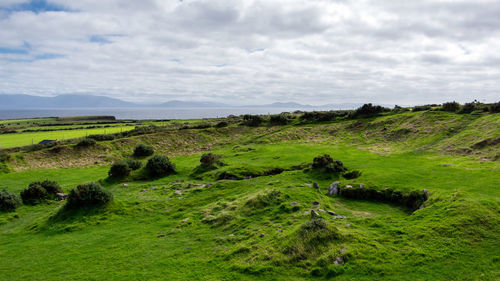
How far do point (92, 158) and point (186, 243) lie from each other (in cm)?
3623

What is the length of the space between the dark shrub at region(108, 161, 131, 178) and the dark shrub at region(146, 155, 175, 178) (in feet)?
8.60

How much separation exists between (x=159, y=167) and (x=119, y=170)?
14.8 ft

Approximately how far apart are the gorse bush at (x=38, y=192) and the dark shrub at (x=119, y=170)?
614 centimetres

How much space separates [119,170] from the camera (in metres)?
32.3

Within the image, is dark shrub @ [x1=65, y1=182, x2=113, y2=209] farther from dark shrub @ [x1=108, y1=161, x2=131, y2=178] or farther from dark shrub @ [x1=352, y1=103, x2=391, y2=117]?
dark shrub @ [x1=352, y1=103, x2=391, y2=117]

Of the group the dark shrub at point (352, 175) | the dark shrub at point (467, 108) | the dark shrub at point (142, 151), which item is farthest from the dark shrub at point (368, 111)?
the dark shrub at point (142, 151)

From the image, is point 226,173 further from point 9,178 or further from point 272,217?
point 9,178

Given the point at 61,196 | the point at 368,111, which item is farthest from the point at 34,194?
the point at 368,111

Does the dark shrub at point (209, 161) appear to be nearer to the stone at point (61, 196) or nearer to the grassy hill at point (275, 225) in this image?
the grassy hill at point (275, 225)

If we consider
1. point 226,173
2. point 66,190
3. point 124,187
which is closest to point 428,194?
point 226,173

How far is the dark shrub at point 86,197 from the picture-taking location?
21.8 m

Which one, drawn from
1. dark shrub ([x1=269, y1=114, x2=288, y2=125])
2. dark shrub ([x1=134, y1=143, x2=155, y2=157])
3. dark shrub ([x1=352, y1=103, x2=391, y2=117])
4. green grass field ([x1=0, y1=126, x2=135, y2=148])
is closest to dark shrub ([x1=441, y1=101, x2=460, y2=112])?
dark shrub ([x1=352, y1=103, x2=391, y2=117])

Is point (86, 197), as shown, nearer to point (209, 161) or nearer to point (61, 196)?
point (61, 196)

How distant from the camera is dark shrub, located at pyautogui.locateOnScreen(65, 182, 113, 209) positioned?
21844mm
